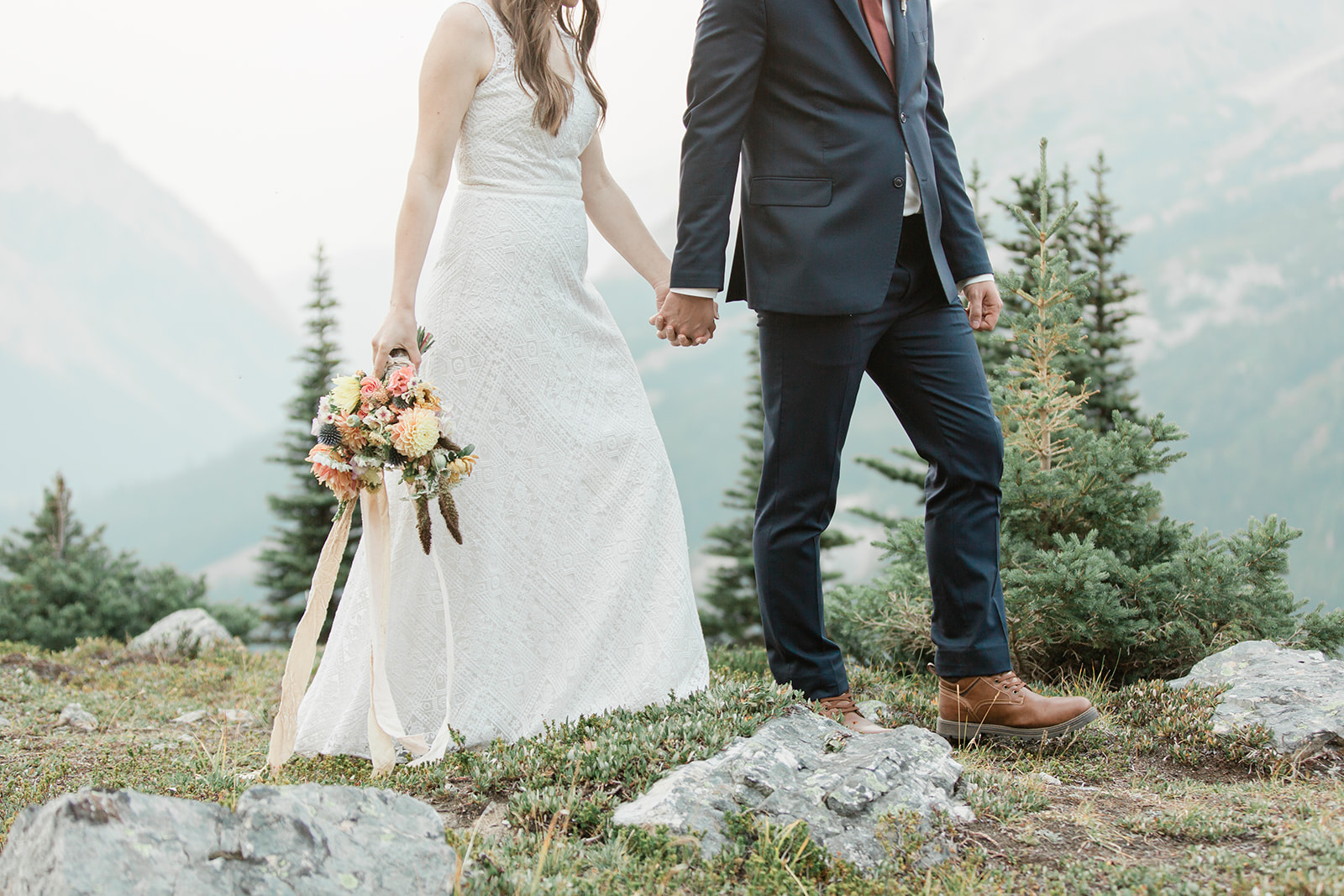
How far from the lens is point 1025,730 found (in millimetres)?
3336

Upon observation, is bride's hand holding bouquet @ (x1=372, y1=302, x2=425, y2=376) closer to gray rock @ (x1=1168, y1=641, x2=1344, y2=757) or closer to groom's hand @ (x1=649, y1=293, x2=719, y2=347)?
groom's hand @ (x1=649, y1=293, x2=719, y2=347)

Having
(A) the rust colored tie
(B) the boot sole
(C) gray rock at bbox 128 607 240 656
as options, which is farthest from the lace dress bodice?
(C) gray rock at bbox 128 607 240 656

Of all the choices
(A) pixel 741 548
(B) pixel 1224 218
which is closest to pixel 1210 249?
(B) pixel 1224 218

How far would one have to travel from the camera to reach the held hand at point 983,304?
3.44 meters

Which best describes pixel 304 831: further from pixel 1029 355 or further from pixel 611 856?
pixel 1029 355

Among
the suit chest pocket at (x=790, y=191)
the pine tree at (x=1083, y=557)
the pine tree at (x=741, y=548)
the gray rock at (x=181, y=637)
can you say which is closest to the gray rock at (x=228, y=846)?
the suit chest pocket at (x=790, y=191)

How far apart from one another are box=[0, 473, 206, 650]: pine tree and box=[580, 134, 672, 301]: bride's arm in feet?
23.8

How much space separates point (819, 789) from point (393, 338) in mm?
1831

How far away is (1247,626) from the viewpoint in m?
4.65

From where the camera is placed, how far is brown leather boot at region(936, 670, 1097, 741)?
3322 millimetres

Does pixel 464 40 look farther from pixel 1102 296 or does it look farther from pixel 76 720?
pixel 1102 296

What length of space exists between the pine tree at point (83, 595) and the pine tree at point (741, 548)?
782 centimetres

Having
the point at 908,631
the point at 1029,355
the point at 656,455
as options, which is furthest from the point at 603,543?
the point at 1029,355

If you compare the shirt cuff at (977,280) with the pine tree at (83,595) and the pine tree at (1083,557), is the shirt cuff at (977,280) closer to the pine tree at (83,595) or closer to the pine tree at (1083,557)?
the pine tree at (1083,557)
